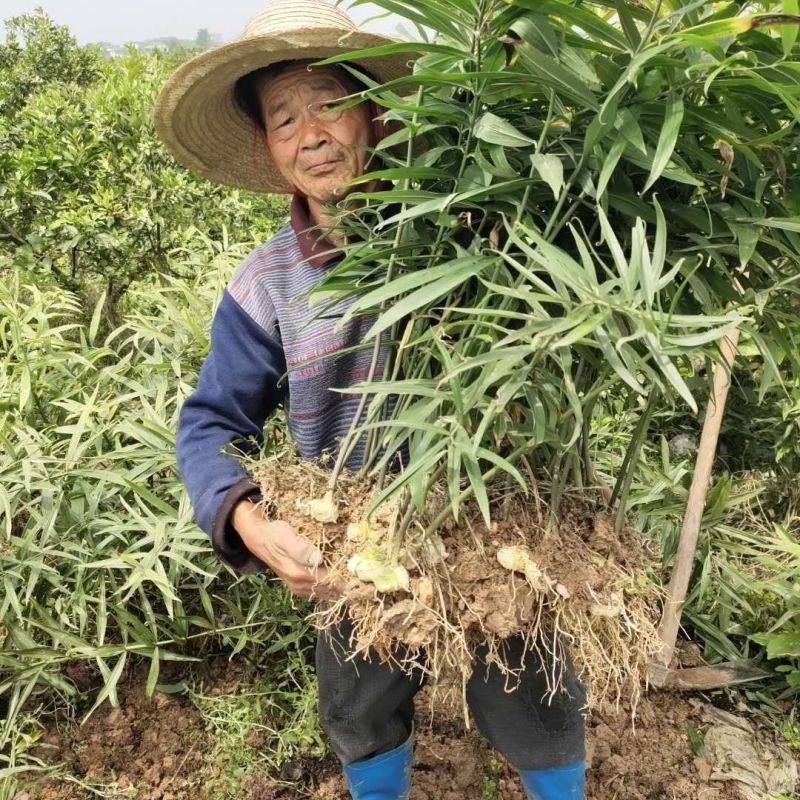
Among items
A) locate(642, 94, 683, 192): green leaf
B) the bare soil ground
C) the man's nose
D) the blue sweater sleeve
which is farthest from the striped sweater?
the bare soil ground

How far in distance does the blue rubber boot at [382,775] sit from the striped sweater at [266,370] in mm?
434

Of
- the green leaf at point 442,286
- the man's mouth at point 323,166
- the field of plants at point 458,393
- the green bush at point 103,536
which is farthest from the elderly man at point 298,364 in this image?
the green bush at point 103,536

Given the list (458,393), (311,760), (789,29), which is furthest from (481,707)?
(789,29)

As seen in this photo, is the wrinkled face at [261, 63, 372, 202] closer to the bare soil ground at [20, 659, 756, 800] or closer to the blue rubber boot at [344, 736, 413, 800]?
the blue rubber boot at [344, 736, 413, 800]

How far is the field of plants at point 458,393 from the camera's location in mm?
604

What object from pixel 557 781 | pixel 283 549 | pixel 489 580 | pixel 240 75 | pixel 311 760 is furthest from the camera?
pixel 311 760

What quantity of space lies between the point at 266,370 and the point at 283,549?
0.98 ft

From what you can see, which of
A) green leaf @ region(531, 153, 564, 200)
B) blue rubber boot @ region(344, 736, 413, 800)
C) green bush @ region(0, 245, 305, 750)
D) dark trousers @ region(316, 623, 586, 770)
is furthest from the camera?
green bush @ region(0, 245, 305, 750)

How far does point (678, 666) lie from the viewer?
176cm

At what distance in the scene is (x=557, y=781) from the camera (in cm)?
115

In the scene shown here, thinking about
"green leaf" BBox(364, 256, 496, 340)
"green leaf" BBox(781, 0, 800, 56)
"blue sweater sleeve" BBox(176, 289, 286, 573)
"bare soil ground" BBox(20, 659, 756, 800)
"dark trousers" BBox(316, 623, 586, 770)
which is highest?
"green leaf" BBox(781, 0, 800, 56)

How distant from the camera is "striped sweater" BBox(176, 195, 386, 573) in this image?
1026mm

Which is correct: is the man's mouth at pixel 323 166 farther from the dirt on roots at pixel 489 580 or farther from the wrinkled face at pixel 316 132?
the dirt on roots at pixel 489 580

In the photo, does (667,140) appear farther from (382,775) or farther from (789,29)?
(382,775)
